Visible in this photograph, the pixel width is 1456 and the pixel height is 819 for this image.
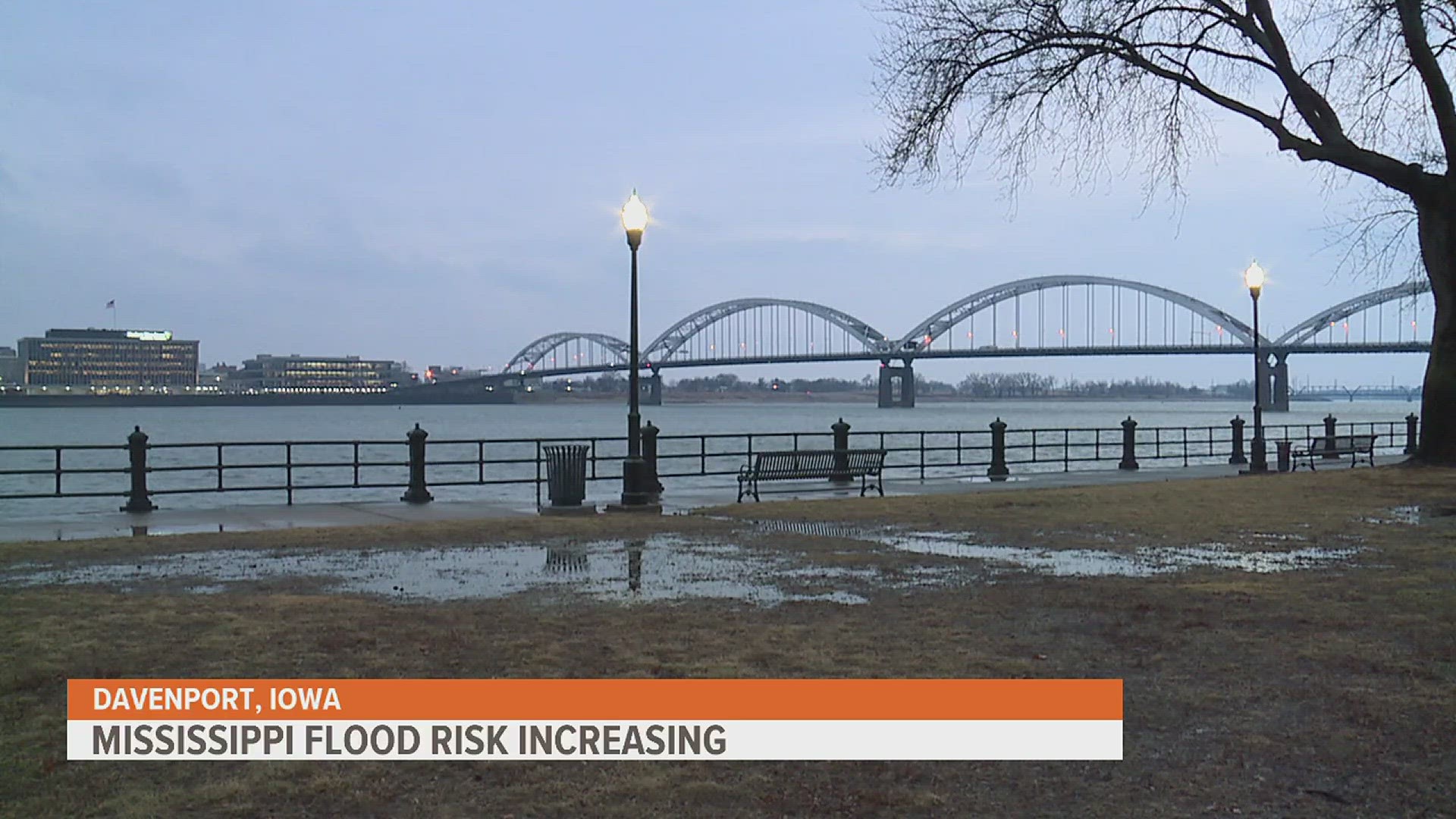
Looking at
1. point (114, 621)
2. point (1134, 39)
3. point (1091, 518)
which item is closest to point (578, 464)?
point (1091, 518)

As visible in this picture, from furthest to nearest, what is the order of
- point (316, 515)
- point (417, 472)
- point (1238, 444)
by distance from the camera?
point (1238, 444), point (417, 472), point (316, 515)

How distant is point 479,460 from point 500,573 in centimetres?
1248

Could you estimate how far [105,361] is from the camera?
175 m

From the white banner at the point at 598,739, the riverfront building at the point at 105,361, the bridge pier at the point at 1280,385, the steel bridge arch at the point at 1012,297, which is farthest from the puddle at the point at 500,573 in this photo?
the riverfront building at the point at 105,361

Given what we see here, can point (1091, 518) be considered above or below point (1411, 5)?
below

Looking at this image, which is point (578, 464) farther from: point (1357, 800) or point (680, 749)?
point (1357, 800)

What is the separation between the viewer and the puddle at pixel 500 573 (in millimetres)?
10383

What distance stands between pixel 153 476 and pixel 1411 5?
45.4 meters

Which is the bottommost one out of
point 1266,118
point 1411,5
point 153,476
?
point 153,476

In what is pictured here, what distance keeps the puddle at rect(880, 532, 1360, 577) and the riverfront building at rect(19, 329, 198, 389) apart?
598 feet

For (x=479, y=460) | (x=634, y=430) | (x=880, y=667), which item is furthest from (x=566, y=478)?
(x=880, y=667)

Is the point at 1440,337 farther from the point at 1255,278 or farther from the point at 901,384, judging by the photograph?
the point at 901,384

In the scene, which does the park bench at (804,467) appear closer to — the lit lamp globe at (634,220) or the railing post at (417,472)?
the lit lamp globe at (634,220)

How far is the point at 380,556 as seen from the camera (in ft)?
42.5
